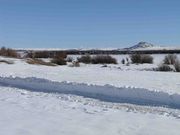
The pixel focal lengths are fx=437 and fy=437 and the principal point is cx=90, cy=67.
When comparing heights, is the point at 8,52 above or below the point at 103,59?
above

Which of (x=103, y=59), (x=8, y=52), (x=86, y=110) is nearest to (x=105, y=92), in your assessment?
(x=86, y=110)

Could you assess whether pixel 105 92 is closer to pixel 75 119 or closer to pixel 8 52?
pixel 75 119

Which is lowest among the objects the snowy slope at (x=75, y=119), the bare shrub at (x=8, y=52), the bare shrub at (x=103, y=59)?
the snowy slope at (x=75, y=119)

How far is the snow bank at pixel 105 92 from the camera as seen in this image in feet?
48.4

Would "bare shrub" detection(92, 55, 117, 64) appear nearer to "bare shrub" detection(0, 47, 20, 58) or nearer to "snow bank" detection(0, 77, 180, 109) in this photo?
"bare shrub" detection(0, 47, 20, 58)

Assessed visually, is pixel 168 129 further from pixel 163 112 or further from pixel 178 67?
pixel 178 67

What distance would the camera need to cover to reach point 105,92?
17.0 metres

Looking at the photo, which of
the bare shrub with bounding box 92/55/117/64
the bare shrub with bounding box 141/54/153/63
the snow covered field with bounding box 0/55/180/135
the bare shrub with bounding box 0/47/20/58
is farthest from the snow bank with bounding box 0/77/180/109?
the bare shrub with bounding box 92/55/117/64

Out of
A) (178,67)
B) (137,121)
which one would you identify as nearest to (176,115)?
(137,121)

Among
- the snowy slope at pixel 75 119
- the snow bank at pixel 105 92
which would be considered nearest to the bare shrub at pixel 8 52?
the snow bank at pixel 105 92

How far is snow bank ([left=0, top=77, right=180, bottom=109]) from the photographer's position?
48.4 ft

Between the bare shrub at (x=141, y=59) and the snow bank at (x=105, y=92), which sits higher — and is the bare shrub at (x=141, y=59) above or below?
above

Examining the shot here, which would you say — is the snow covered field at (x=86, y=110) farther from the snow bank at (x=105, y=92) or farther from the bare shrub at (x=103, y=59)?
the bare shrub at (x=103, y=59)

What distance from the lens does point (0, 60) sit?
39344 mm
